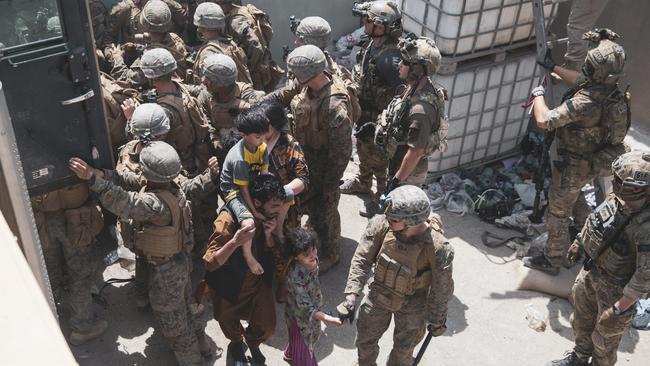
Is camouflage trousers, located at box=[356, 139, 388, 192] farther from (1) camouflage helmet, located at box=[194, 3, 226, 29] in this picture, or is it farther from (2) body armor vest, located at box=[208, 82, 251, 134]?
(1) camouflage helmet, located at box=[194, 3, 226, 29]

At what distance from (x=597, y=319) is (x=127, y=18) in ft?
19.2

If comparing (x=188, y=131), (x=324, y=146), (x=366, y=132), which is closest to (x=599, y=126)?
(x=366, y=132)

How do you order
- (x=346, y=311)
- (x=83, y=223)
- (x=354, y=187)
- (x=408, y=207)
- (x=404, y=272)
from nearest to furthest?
1. (x=408, y=207)
2. (x=404, y=272)
3. (x=346, y=311)
4. (x=83, y=223)
5. (x=354, y=187)

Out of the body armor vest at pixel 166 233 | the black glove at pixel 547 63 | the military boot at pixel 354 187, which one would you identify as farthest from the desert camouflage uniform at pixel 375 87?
the body armor vest at pixel 166 233

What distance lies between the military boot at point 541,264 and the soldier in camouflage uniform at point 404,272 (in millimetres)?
1985

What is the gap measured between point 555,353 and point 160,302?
3.15 meters

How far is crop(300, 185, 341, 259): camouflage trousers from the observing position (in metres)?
5.72

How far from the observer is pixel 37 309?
4.52ft

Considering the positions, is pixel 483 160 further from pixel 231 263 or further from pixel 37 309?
pixel 37 309

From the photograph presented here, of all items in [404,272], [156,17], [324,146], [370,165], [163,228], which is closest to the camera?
[404,272]

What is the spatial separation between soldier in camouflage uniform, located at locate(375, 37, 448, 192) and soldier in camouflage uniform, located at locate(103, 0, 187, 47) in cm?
345

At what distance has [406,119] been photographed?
528cm

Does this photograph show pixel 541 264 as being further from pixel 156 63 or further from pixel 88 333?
pixel 88 333

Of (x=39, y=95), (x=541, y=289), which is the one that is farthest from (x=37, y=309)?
(x=541, y=289)
